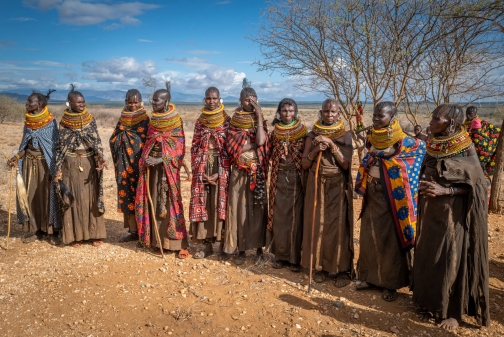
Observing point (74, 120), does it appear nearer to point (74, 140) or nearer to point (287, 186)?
point (74, 140)

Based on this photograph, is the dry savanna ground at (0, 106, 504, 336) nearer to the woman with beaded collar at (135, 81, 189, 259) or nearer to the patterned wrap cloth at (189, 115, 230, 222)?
the woman with beaded collar at (135, 81, 189, 259)

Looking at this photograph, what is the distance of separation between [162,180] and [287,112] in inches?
77.7

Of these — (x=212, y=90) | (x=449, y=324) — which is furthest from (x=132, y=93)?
(x=449, y=324)

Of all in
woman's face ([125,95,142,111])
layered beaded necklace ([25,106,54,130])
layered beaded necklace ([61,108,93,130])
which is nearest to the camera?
woman's face ([125,95,142,111])

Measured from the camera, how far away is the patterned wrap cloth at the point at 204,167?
472 cm

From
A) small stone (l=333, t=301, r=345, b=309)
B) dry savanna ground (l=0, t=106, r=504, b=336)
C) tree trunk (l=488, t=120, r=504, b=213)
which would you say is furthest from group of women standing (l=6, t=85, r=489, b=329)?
tree trunk (l=488, t=120, r=504, b=213)

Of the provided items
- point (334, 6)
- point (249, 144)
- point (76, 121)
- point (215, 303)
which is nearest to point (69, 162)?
point (76, 121)

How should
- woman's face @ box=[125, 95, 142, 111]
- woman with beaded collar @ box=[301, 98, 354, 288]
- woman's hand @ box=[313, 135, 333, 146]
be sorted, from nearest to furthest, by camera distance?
1. woman's hand @ box=[313, 135, 333, 146]
2. woman with beaded collar @ box=[301, 98, 354, 288]
3. woman's face @ box=[125, 95, 142, 111]

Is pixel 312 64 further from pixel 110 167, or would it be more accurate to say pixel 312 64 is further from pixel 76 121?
pixel 110 167

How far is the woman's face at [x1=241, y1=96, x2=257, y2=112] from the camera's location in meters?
4.48

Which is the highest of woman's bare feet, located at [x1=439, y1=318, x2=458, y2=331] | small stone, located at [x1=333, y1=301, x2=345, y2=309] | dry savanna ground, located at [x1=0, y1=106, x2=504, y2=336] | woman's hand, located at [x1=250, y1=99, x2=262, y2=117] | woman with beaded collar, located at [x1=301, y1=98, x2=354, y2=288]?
woman's hand, located at [x1=250, y1=99, x2=262, y2=117]

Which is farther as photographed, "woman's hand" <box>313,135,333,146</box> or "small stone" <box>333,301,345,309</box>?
"woman's hand" <box>313,135,333,146</box>

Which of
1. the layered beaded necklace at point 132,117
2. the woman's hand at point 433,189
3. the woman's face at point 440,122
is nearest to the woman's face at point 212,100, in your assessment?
the layered beaded necklace at point 132,117

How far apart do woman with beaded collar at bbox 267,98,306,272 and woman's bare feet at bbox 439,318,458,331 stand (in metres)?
1.71
